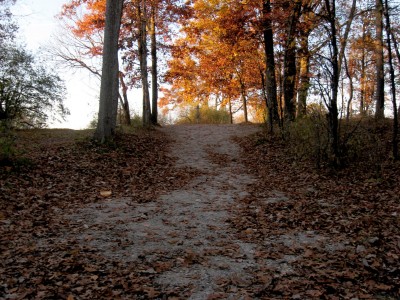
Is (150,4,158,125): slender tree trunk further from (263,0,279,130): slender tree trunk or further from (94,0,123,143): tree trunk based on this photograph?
(94,0,123,143): tree trunk

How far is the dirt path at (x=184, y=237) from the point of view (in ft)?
12.5

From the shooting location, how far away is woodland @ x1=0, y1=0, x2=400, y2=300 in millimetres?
3839

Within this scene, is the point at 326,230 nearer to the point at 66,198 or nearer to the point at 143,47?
the point at 66,198

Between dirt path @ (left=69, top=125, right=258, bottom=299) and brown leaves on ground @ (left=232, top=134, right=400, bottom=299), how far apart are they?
0.30 m

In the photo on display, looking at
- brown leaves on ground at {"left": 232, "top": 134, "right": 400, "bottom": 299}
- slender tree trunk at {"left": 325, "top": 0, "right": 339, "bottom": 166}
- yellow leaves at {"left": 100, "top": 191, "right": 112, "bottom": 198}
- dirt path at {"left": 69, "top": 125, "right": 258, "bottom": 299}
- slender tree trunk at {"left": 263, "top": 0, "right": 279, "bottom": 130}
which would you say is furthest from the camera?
slender tree trunk at {"left": 263, "top": 0, "right": 279, "bottom": 130}

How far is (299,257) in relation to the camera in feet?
14.4

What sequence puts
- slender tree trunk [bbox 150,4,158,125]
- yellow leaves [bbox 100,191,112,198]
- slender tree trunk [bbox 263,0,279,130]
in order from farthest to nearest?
slender tree trunk [bbox 150,4,158,125]
slender tree trunk [bbox 263,0,279,130]
yellow leaves [bbox 100,191,112,198]

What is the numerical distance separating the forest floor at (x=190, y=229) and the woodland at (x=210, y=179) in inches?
1.2

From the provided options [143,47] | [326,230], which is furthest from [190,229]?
[143,47]

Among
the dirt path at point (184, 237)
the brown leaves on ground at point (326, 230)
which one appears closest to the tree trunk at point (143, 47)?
the dirt path at point (184, 237)

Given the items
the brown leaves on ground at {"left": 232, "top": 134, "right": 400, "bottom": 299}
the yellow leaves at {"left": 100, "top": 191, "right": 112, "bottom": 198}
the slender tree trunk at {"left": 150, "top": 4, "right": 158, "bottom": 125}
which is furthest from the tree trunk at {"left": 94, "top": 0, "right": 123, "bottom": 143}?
the slender tree trunk at {"left": 150, "top": 4, "right": 158, "bottom": 125}

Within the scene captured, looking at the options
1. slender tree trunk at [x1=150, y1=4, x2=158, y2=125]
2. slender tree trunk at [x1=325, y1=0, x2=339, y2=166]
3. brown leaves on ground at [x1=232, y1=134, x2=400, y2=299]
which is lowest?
brown leaves on ground at [x1=232, y1=134, x2=400, y2=299]

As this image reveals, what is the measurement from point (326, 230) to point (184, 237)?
7.27 ft

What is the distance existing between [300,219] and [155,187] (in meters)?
3.58
